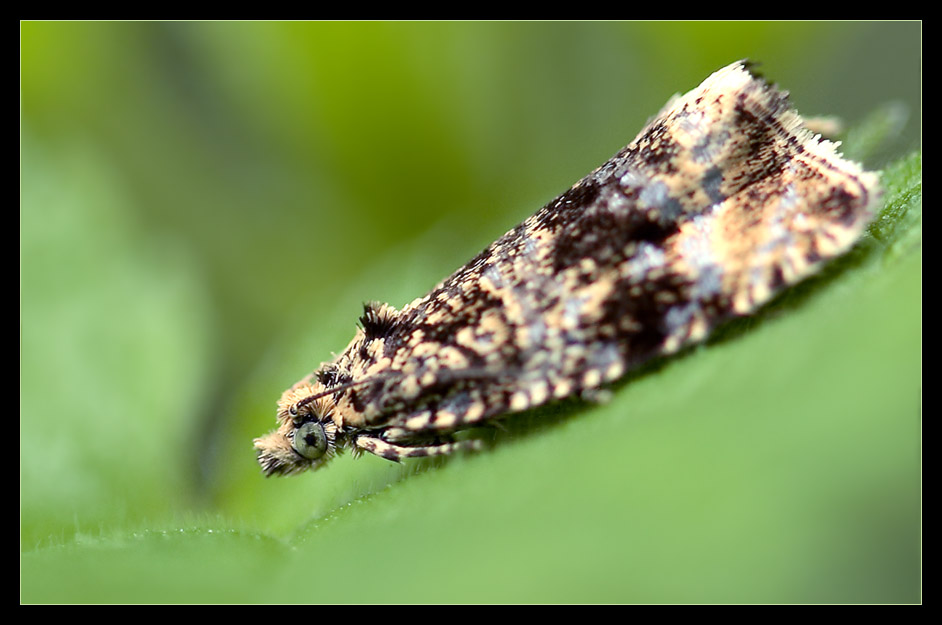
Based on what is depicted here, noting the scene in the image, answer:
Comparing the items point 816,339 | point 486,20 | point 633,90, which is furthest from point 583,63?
point 816,339

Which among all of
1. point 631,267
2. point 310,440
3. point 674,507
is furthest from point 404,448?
point 674,507

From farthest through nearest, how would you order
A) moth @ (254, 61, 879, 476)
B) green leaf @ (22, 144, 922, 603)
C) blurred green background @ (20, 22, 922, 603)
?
moth @ (254, 61, 879, 476) < blurred green background @ (20, 22, 922, 603) < green leaf @ (22, 144, 922, 603)

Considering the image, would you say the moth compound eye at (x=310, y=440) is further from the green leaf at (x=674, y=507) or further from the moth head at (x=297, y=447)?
the green leaf at (x=674, y=507)

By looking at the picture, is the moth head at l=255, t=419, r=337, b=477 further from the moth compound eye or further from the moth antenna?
the moth antenna

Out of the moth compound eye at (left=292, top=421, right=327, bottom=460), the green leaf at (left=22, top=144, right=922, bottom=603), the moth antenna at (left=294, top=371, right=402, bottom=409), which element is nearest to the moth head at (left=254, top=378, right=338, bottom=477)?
the moth compound eye at (left=292, top=421, right=327, bottom=460)

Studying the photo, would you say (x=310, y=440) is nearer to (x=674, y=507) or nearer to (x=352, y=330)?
(x=352, y=330)

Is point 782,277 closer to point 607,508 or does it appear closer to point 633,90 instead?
point 607,508

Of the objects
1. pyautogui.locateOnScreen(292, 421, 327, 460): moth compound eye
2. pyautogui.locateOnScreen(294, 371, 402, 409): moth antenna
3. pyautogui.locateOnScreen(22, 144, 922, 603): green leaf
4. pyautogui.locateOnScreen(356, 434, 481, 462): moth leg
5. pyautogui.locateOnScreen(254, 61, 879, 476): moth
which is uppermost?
pyautogui.locateOnScreen(254, 61, 879, 476): moth
